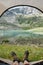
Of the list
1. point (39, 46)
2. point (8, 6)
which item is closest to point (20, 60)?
point (39, 46)

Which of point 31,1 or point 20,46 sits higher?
point 31,1

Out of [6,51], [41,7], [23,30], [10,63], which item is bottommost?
[10,63]

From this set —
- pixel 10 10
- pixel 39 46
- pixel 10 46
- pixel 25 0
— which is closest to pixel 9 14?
pixel 10 10

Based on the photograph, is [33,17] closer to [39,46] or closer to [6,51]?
[39,46]

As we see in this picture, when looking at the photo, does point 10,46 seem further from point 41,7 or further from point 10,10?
point 41,7

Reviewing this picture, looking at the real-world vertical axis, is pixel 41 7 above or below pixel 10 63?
above
